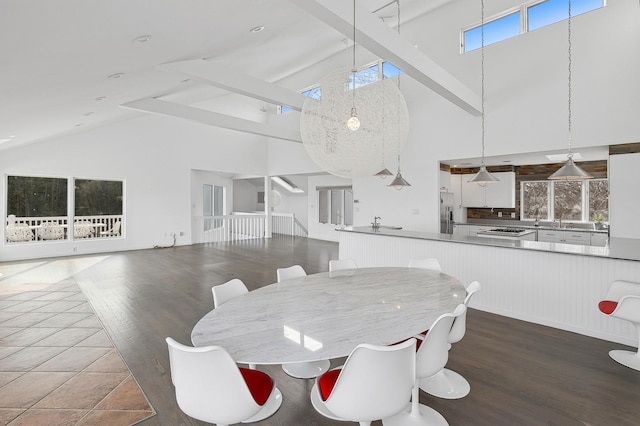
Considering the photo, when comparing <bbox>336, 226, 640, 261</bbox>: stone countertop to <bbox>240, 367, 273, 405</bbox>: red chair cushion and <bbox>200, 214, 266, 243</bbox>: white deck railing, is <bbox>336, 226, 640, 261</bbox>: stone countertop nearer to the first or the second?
<bbox>240, 367, 273, 405</bbox>: red chair cushion

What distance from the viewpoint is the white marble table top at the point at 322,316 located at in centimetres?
156

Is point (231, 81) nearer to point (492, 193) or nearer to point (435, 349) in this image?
point (435, 349)

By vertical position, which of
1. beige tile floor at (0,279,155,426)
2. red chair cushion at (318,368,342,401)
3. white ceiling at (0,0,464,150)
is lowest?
beige tile floor at (0,279,155,426)

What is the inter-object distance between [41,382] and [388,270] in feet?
9.95

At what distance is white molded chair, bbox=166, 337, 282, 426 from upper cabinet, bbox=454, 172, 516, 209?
7.28m

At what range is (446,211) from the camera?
23.0 ft

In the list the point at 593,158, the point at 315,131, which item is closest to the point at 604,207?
the point at 593,158

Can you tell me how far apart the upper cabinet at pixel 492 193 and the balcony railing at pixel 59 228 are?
895cm

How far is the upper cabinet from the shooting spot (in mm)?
7199

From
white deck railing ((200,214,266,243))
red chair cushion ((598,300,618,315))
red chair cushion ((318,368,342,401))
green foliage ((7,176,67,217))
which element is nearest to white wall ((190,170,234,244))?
white deck railing ((200,214,266,243))

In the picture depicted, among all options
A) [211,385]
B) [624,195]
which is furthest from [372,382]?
[624,195]

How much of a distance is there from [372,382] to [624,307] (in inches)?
98.7

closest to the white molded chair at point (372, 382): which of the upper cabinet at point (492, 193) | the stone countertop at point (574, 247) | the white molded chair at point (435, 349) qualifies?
the white molded chair at point (435, 349)

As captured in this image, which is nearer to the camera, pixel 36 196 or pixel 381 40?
pixel 381 40
